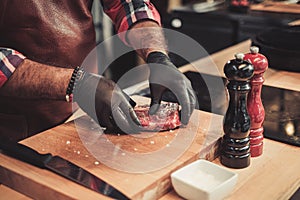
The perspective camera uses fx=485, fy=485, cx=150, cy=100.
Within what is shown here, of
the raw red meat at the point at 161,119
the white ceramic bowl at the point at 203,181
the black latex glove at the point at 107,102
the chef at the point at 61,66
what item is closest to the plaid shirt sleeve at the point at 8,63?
the chef at the point at 61,66

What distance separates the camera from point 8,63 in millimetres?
1331

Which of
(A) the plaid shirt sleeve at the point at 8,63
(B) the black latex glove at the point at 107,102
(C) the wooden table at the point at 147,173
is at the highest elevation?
(A) the plaid shirt sleeve at the point at 8,63

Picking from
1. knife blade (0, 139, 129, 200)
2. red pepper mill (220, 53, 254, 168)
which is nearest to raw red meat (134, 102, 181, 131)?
red pepper mill (220, 53, 254, 168)

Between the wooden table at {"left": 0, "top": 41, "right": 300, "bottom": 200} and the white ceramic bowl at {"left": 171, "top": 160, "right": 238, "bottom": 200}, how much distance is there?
1.4 inches

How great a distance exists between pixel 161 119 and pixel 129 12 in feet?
1.63

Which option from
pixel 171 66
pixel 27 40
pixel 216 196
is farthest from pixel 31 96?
pixel 216 196

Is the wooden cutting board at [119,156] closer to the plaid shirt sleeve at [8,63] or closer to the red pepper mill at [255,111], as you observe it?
the red pepper mill at [255,111]

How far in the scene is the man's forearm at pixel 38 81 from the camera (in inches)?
51.8

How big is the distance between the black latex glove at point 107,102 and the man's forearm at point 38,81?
5 centimetres

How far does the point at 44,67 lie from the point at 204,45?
8.10 ft

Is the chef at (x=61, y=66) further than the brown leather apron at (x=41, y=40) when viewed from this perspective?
No

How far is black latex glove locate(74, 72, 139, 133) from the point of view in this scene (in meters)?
1.25

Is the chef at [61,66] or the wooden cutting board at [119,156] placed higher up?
the chef at [61,66]

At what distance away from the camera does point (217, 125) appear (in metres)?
1.34
